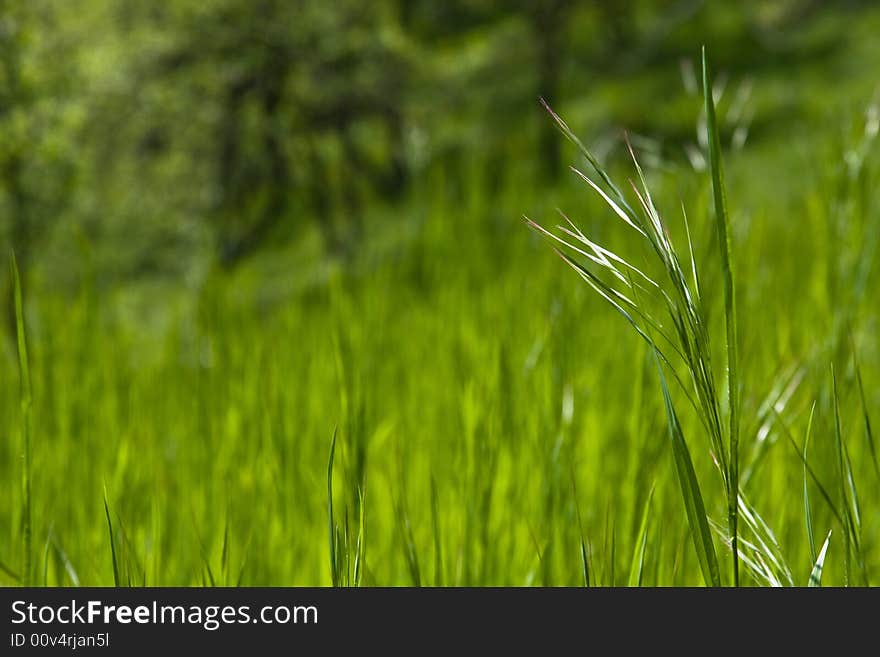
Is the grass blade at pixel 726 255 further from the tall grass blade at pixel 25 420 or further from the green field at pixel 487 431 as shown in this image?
the tall grass blade at pixel 25 420

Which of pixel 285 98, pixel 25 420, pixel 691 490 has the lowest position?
pixel 691 490

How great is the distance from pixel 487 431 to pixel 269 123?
3114 millimetres

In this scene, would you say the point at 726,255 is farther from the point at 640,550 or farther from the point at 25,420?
the point at 25,420

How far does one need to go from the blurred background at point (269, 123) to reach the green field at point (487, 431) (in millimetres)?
1696

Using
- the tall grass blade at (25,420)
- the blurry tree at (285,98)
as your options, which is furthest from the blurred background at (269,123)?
the tall grass blade at (25,420)

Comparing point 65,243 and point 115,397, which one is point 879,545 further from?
point 65,243

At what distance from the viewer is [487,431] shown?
0.77m

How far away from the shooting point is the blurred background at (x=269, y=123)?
332 cm

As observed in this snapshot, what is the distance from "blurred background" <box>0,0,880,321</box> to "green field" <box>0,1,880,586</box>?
66.8 inches

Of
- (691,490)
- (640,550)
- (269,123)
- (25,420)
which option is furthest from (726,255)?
(269,123)

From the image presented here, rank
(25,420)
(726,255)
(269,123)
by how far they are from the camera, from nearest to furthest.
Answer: (726,255) < (25,420) < (269,123)
